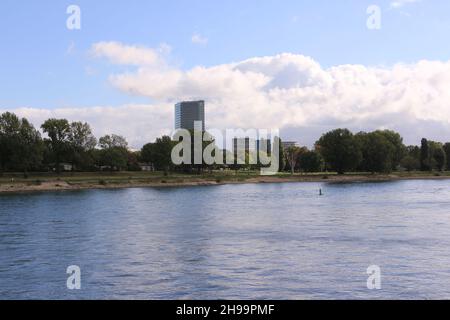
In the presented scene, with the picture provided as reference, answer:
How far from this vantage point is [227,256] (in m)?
36.3

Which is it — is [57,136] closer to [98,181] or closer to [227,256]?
[98,181]

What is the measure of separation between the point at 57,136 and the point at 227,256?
15110cm

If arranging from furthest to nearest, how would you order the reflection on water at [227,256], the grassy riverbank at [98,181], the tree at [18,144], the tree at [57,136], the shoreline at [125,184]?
the tree at [57,136]
the tree at [18,144]
the grassy riverbank at [98,181]
the shoreline at [125,184]
the reflection on water at [227,256]

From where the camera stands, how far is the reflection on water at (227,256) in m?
27.1

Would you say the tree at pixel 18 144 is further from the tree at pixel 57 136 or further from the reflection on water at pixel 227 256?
the reflection on water at pixel 227 256

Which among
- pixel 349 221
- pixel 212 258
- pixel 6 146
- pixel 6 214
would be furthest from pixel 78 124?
pixel 212 258

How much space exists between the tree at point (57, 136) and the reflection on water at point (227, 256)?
115m

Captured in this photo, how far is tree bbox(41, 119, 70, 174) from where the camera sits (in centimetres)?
17507

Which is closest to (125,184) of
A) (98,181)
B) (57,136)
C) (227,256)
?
(98,181)

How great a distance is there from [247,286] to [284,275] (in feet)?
10.5

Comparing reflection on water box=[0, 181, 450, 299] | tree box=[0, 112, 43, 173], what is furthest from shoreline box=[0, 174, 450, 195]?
reflection on water box=[0, 181, 450, 299]

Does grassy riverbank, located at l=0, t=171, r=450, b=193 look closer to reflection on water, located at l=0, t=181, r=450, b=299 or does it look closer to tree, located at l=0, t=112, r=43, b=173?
tree, located at l=0, t=112, r=43, b=173

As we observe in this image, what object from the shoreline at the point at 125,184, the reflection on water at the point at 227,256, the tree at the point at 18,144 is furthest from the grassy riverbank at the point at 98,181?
the reflection on water at the point at 227,256
